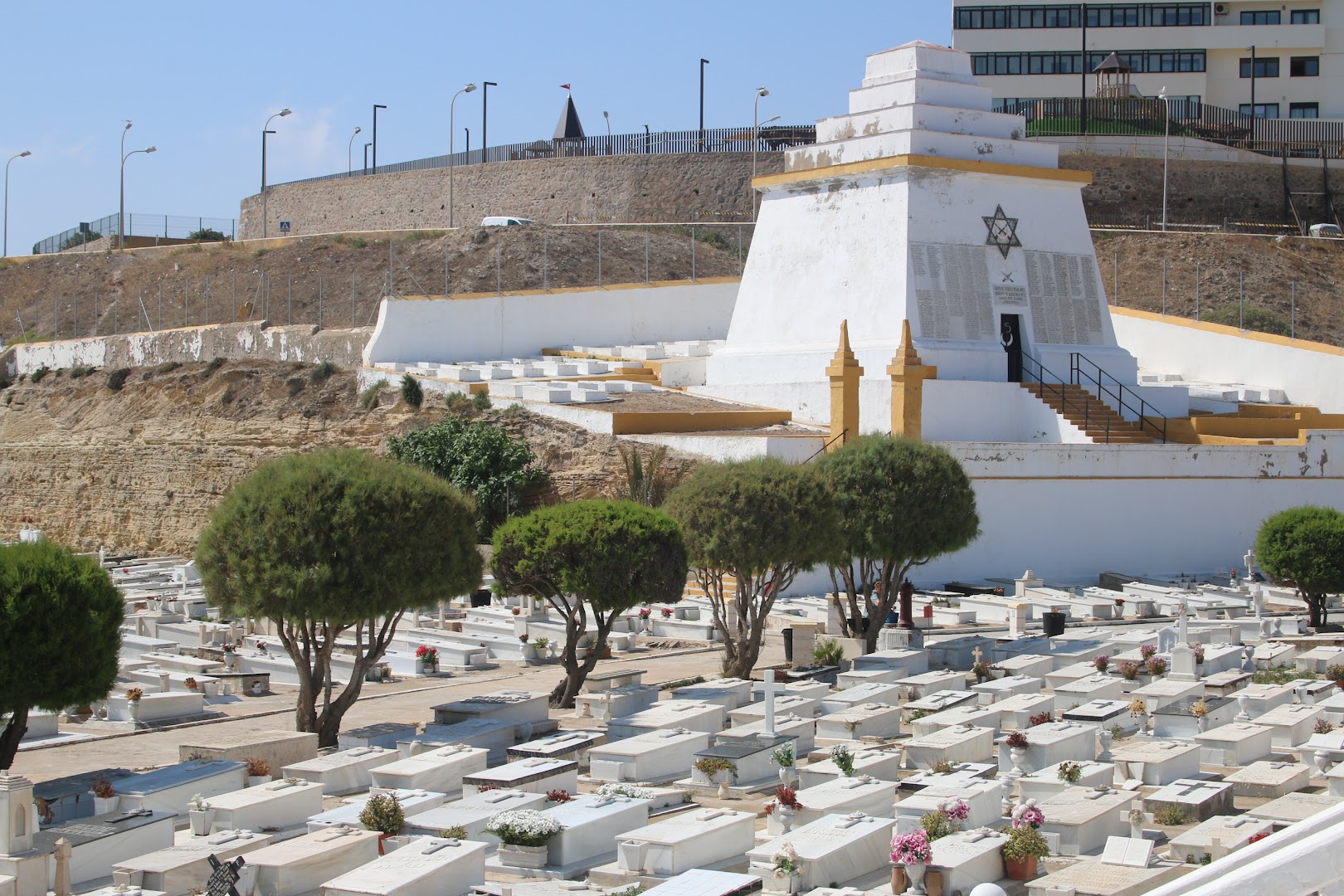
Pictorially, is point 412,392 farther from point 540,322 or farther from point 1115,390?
point 1115,390

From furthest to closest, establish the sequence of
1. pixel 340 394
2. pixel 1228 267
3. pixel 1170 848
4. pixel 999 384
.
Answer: pixel 1228 267 < pixel 340 394 < pixel 999 384 < pixel 1170 848

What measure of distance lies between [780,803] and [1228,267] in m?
39.2

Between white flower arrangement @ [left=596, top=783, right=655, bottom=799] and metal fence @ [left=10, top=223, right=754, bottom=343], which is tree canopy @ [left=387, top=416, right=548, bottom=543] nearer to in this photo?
metal fence @ [left=10, top=223, right=754, bottom=343]

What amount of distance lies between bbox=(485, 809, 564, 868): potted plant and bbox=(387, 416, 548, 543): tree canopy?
1791 cm

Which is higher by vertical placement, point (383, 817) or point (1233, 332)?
point (1233, 332)

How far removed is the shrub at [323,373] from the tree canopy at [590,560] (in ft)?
69.1

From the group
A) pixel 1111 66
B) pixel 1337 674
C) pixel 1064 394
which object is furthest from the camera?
pixel 1111 66

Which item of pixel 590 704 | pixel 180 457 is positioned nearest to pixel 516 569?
pixel 590 704

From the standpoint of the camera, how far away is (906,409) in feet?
91.4

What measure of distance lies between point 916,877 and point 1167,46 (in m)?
53.5

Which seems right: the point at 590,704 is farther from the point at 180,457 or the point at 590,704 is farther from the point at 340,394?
the point at 180,457

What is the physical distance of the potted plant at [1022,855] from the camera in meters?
10.8

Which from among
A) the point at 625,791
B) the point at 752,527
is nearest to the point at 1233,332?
the point at 752,527

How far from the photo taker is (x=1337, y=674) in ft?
58.5
